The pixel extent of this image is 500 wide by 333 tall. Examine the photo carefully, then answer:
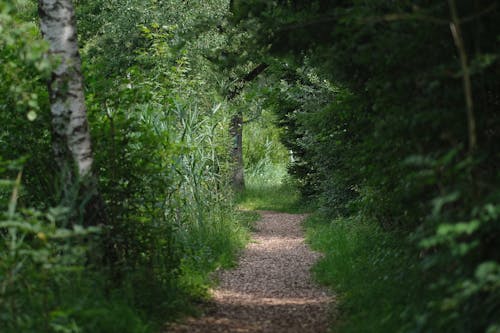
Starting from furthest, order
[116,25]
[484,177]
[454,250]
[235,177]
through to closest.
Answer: [235,177]
[116,25]
[484,177]
[454,250]

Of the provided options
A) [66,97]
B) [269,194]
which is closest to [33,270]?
[66,97]

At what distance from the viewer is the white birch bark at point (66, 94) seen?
19.2 feet

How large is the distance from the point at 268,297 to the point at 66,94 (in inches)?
133

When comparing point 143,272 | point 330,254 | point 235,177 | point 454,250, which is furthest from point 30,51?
point 235,177

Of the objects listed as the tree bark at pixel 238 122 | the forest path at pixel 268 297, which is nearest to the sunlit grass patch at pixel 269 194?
the tree bark at pixel 238 122

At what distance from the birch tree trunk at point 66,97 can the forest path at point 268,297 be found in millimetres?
1641

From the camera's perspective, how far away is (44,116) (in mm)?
6383

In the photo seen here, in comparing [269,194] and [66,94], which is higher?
[66,94]

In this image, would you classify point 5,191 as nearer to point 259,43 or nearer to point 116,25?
point 259,43

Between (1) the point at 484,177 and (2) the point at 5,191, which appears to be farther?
(2) the point at 5,191

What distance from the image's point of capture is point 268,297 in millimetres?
7773

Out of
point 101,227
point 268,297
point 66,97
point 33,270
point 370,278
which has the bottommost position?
point 268,297

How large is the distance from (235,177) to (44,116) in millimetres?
17446

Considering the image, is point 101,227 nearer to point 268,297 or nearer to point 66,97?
point 66,97
